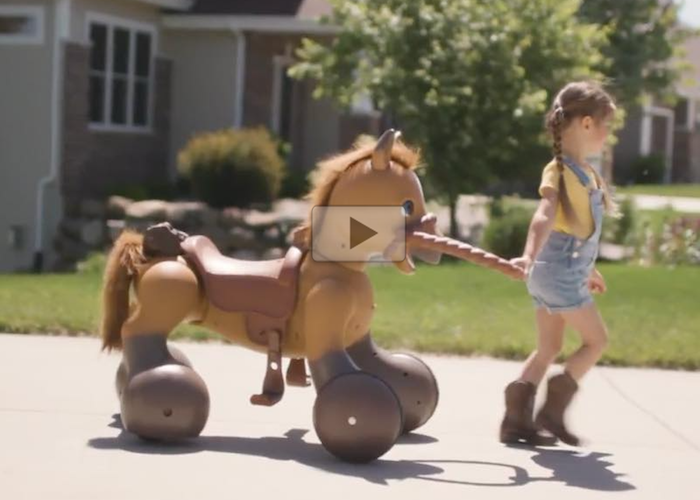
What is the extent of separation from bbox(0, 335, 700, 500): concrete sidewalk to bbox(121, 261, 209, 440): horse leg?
5.3 inches

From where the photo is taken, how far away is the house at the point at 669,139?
133ft

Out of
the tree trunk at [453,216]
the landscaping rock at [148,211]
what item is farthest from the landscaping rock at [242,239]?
the tree trunk at [453,216]

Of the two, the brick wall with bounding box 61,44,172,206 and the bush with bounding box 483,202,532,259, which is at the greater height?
the brick wall with bounding box 61,44,172,206

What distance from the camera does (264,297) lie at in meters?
6.51

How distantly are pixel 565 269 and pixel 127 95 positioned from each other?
1467cm

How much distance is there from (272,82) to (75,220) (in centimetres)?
441

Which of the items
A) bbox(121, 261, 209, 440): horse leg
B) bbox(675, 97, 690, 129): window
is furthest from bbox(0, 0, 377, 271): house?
bbox(675, 97, 690, 129): window

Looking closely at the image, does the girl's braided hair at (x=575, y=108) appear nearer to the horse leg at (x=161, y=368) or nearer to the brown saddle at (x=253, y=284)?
the brown saddle at (x=253, y=284)

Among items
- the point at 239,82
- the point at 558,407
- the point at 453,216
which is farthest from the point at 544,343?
the point at 239,82

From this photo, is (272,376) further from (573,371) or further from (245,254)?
(245,254)

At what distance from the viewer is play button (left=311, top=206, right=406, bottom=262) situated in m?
6.32

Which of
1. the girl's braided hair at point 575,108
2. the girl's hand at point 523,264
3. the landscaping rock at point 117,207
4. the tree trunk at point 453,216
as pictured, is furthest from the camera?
the landscaping rock at point 117,207

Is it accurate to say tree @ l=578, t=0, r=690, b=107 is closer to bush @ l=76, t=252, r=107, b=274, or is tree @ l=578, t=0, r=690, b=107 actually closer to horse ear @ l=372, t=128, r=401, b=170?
bush @ l=76, t=252, r=107, b=274

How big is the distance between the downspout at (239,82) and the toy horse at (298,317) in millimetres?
14565
